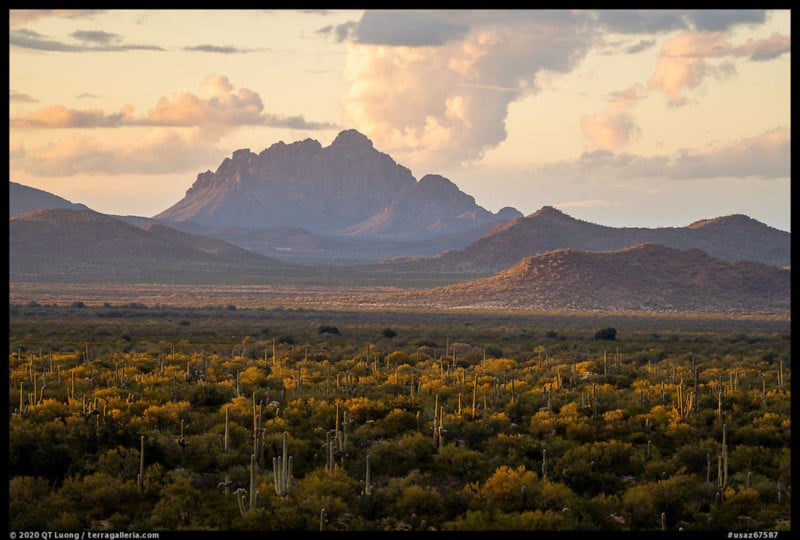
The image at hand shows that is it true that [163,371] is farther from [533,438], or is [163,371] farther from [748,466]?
[748,466]

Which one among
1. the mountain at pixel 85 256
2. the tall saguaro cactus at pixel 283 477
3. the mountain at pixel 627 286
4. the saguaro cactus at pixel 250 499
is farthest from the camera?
the mountain at pixel 85 256

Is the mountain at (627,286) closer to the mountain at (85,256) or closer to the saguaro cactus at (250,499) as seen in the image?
the mountain at (85,256)

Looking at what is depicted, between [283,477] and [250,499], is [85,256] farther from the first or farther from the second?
[250,499]

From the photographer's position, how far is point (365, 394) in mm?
32531

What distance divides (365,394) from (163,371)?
9319 millimetres

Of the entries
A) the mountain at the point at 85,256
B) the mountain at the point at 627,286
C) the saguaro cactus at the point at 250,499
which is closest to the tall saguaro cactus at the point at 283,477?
the saguaro cactus at the point at 250,499

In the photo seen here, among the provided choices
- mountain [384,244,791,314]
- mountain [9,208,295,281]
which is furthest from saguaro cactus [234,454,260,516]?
mountain [9,208,295,281]

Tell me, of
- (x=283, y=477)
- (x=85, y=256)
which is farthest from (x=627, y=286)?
(x=85, y=256)

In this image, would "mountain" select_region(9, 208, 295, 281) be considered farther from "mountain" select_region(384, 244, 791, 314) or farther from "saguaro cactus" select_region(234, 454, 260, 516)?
"saguaro cactus" select_region(234, 454, 260, 516)

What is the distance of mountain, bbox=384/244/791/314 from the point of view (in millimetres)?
114750

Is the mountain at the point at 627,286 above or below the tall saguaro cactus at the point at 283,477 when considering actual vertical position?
above

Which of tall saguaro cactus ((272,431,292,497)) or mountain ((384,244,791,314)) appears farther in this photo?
mountain ((384,244,791,314))

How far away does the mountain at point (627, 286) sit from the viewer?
114750mm

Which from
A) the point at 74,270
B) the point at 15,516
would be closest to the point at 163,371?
the point at 15,516
